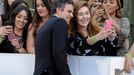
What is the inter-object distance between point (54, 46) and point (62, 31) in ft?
0.46

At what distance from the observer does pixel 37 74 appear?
328 centimetres

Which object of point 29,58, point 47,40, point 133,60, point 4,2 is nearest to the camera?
point 47,40

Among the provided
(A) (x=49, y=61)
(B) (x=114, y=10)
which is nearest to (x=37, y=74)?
(A) (x=49, y=61)

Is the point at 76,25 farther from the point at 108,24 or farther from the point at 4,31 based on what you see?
the point at 4,31

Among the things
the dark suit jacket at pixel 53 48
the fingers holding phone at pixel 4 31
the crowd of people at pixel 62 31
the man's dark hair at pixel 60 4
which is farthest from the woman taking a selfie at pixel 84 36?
the fingers holding phone at pixel 4 31

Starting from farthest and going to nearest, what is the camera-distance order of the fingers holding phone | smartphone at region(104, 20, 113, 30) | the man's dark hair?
the fingers holding phone < smartphone at region(104, 20, 113, 30) < the man's dark hair

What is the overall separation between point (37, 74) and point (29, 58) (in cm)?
70

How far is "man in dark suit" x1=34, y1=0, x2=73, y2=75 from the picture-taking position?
10.4 feet

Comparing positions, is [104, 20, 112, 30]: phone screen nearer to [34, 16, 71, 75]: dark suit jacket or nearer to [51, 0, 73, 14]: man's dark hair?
[51, 0, 73, 14]: man's dark hair

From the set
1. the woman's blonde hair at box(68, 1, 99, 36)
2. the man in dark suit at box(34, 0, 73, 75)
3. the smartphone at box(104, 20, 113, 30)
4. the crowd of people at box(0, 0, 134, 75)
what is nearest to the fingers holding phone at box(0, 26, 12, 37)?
the crowd of people at box(0, 0, 134, 75)

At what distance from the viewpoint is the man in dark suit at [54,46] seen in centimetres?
316

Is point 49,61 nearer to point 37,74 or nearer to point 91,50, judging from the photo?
point 37,74

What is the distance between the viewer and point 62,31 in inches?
125

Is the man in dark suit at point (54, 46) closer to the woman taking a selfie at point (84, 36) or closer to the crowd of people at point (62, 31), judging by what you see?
the crowd of people at point (62, 31)
